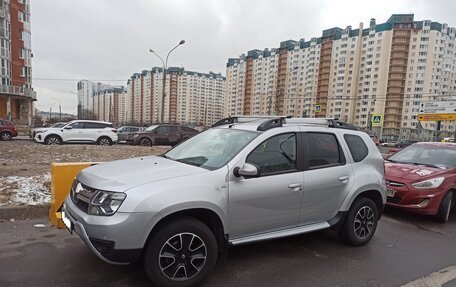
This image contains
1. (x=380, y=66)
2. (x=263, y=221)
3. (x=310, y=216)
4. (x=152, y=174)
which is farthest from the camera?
(x=380, y=66)

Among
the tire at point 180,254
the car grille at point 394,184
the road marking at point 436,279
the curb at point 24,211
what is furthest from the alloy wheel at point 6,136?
the road marking at point 436,279

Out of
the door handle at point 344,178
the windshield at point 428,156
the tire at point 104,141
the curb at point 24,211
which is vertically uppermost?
the windshield at point 428,156

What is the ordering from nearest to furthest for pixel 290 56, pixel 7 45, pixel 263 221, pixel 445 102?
1. pixel 263 221
2. pixel 445 102
3. pixel 7 45
4. pixel 290 56

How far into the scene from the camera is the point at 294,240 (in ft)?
14.6

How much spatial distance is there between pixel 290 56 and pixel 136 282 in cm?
8463

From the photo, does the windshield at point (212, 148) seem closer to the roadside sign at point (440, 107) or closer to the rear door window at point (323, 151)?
the rear door window at point (323, 151)

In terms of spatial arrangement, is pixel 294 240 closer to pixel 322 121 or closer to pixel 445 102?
pixel 322 121

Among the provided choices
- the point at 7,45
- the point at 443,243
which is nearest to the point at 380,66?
the point at 7,45

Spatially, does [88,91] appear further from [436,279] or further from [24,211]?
[436,279]

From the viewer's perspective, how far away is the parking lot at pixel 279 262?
3.19 m

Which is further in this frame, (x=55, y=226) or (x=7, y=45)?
(x=7, y=45)

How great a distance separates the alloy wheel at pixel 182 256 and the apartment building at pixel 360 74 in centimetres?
6010

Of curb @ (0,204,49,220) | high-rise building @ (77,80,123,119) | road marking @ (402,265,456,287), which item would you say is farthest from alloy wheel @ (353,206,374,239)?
high-rise building @ (77,80,123,119)

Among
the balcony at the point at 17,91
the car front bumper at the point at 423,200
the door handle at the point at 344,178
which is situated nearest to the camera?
the door handle at the point at 344,178
